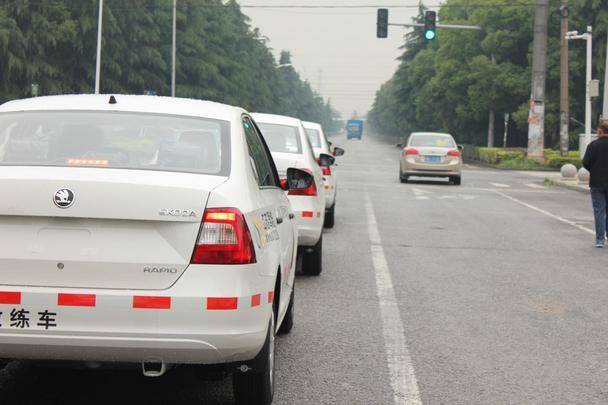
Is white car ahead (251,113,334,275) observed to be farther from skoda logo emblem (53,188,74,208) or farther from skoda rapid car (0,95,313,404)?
skoda logo emblem (53,188,74,208)

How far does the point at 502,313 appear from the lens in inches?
338

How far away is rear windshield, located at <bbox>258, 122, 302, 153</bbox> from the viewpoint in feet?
38.5

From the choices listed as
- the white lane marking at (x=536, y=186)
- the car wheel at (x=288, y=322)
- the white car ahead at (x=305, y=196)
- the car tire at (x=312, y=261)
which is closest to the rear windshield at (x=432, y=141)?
the white lane marking at (x=536, y=186)

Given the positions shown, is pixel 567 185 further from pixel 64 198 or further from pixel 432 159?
pixel 64 198

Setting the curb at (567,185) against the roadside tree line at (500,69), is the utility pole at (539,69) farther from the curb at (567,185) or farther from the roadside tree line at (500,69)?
the roadside tree line at (500,69)

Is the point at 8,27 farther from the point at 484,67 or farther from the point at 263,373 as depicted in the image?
the point at 263,373

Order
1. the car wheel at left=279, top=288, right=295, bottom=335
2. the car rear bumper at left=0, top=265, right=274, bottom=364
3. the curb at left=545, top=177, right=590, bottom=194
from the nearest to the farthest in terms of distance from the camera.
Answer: the car rear bumper at left=0, top=265, right=274, bottom=364, the car wheel at left=279, top=288, right=295, bottom=335, the curb at left=545, top=177, right=590, bottom=194

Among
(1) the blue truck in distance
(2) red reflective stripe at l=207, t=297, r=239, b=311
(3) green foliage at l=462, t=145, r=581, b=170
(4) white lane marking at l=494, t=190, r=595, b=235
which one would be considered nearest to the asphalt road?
(2) red reflective stripe at l=207, t=297, r=239, b=311

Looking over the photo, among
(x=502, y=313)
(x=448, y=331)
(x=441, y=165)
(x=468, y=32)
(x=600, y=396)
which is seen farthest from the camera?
(x=468, y=32)

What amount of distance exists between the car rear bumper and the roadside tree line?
59878 mm

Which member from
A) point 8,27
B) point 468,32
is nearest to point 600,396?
point 8,27

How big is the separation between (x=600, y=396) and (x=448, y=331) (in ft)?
6.32

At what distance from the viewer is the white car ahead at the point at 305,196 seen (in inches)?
410

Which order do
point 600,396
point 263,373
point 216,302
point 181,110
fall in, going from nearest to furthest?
point 216,302 → point 263,373 → point 181,110 → point 600,396
